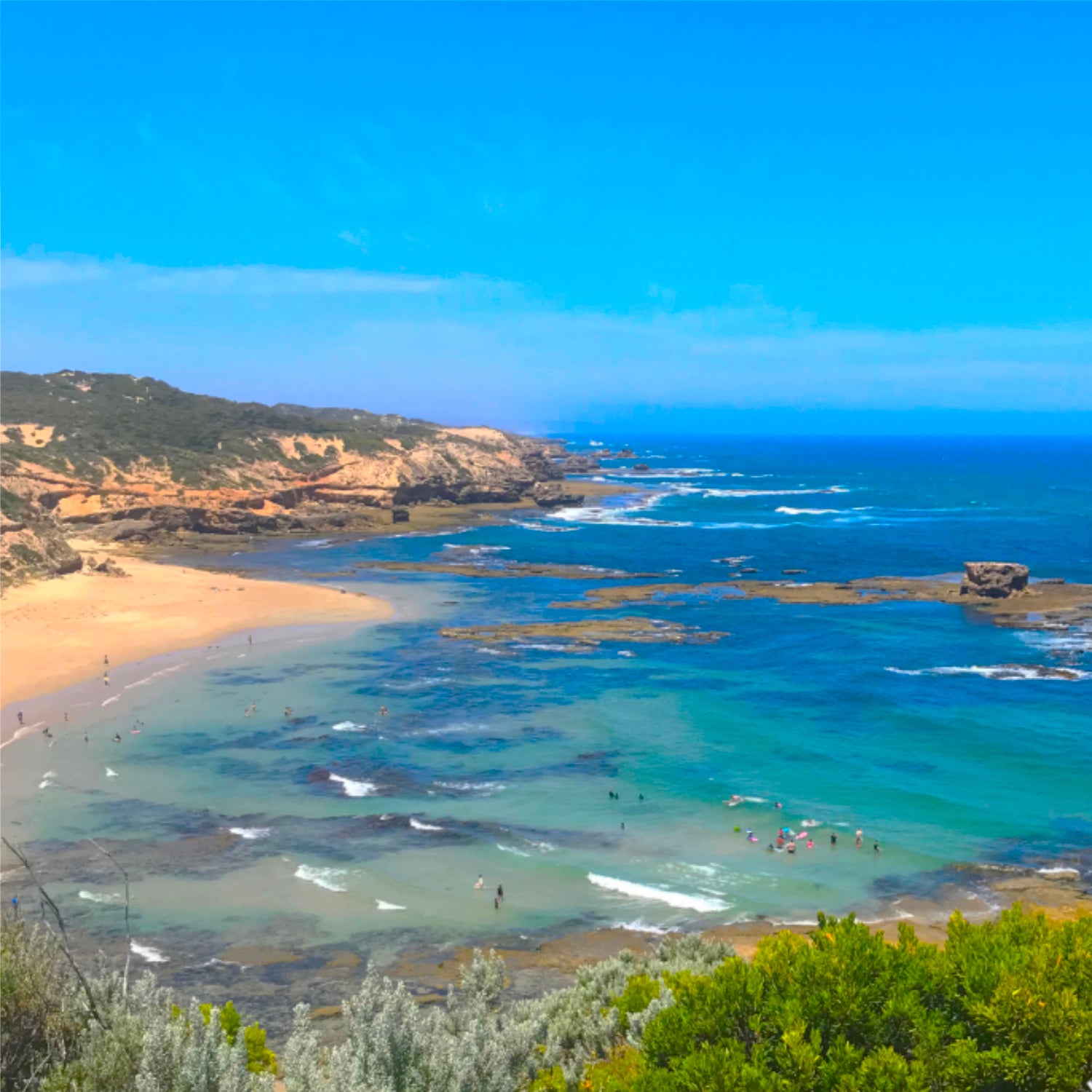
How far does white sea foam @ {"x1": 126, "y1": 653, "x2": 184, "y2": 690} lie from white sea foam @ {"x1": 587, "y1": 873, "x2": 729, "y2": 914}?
24427 mm

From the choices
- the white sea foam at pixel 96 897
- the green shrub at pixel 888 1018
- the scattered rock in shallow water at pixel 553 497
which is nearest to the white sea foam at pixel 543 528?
the scattered rock in shallow water at pixel 553 497

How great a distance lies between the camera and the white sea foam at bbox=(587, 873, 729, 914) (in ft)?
76.5

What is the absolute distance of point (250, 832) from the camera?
27.3m

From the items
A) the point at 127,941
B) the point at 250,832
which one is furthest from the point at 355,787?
the point at 127,941

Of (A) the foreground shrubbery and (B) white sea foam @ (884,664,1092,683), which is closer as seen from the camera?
(A) the foreground shrubbery

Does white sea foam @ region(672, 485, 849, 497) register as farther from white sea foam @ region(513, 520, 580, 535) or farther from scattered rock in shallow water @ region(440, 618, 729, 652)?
scattered rock in shallow water @ region(440, 618, 729, 652)

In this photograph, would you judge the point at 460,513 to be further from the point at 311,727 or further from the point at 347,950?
the point at 347,950

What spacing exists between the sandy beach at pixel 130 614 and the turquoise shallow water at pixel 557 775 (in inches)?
139

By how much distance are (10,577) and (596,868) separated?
44.7 metres

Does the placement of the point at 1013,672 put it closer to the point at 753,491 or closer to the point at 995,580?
the point at 995,580

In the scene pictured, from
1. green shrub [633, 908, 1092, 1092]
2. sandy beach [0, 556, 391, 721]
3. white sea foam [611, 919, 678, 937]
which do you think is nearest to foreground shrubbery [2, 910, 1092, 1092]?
green shrub [633, 908, 1092, 1092]

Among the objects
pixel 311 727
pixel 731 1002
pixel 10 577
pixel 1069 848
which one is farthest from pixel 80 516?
pixel 731 1002

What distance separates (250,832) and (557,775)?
9637 millimetres

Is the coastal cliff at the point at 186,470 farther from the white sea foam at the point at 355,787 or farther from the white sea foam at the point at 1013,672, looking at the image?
the white sea foam at the point at 1013,672
